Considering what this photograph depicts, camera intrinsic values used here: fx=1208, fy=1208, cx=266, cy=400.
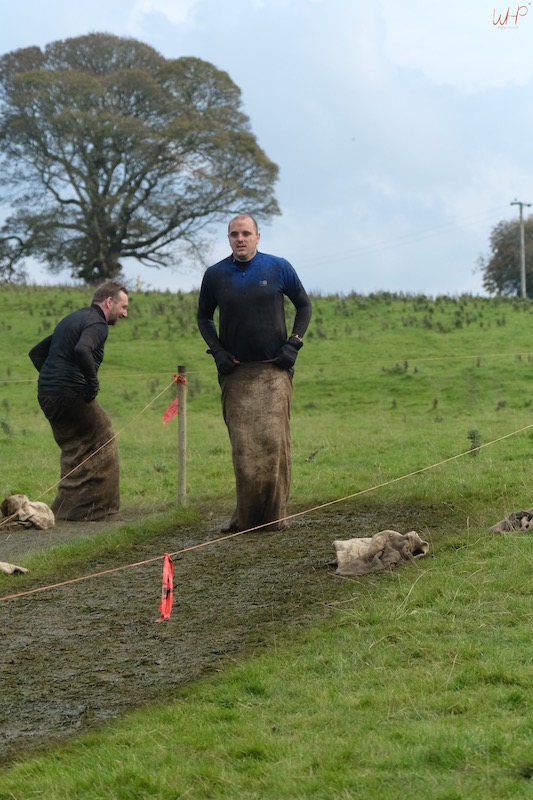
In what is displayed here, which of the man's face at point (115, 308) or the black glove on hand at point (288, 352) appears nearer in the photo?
the black glove on hand at point (288, 352)

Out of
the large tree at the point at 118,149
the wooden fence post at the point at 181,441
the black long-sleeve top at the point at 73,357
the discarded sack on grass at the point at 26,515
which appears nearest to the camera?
the black long-sleeve top at the point at 73,357

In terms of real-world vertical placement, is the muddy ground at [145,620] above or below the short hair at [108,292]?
below

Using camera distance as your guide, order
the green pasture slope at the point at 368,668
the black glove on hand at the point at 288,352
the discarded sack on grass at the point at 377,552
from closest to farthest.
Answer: the green pasture slope at the point at 368,668 < the discarded sack on grass at the point at 377,552 < the black glove on hand at the point at 288,352

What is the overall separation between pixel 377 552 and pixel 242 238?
333 cm

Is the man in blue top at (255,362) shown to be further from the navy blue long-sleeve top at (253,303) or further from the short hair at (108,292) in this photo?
the short hair at (108,292)

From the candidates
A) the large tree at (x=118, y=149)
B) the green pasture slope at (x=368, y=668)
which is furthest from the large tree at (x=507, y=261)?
the green pasture slope at (x=368, y=668)

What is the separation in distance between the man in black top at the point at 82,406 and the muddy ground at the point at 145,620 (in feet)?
3.97

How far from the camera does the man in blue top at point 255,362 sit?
36.3 ft

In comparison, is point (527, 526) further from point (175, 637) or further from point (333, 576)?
point (175, 637)

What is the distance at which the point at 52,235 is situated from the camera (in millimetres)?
49906

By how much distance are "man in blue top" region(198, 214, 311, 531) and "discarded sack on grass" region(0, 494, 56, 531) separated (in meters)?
2.29

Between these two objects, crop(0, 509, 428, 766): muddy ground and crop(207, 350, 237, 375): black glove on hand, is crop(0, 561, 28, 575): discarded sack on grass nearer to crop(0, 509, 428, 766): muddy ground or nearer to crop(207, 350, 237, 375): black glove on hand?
crop(0, 509, 428, 766): muddy ground

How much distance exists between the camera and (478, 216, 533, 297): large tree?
6894 cm

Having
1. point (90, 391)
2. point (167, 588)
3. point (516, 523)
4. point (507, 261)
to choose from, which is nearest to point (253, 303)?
point (90, 391)
